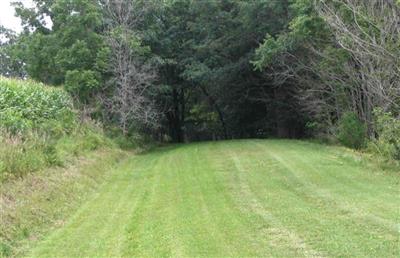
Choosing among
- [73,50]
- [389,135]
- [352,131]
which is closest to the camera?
[389,135]

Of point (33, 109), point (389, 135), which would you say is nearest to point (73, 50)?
point (33, 109)

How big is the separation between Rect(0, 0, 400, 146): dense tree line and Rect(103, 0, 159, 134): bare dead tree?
75mm

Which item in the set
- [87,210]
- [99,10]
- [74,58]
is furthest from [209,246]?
[99,10]

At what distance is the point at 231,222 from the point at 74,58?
1996 centimetres

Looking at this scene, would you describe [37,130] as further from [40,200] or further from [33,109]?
[40,200]

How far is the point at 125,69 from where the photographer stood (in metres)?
29.7

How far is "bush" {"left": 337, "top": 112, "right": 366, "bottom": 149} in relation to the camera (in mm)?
24047

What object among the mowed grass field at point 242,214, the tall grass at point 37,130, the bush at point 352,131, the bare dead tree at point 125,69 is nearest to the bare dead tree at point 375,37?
the mowed grass field at point 242,214

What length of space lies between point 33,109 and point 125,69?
35.3 feet

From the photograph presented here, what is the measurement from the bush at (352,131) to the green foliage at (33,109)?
11.7 m

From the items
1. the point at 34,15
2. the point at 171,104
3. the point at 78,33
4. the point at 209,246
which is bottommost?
the point at 209,246

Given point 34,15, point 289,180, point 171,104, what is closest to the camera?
point 289,180

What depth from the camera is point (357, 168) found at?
17.6 m

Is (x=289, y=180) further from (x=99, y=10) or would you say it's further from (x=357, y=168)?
(x=99, y=10)
